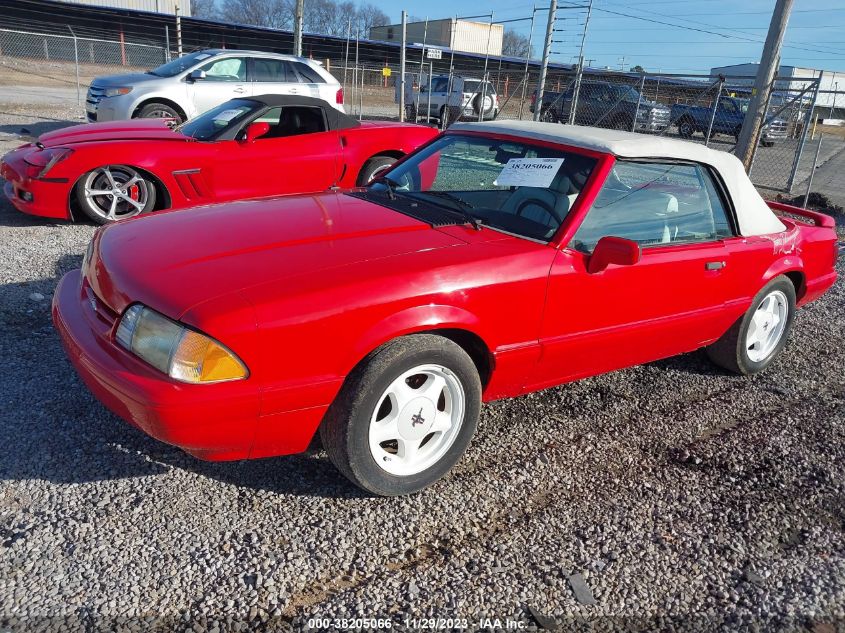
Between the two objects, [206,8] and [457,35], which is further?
[206,8]

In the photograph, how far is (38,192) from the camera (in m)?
5.59

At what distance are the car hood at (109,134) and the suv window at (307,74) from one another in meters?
5.70

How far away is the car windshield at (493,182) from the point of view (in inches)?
124

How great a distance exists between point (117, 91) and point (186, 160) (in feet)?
19.6

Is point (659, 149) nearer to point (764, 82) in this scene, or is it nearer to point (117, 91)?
point (764, 82)

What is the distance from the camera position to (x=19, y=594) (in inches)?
81.0

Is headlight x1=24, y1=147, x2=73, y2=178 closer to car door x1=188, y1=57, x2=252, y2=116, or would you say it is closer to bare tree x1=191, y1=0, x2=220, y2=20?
car door x1=188, y1=57, x2=252, y2=116

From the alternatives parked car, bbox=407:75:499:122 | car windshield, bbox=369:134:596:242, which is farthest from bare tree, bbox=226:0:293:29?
car windshield, bbox=369:134:596:242

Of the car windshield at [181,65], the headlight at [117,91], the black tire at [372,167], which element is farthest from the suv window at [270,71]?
the black tire at [372,167]

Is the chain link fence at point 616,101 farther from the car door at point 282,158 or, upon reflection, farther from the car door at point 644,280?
the car door at point 644,280

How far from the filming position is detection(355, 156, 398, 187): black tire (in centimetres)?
683

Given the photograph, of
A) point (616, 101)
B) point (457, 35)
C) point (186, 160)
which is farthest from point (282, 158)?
point (457, 35)

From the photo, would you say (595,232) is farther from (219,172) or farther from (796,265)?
(219,172)

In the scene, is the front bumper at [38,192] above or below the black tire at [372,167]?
below
